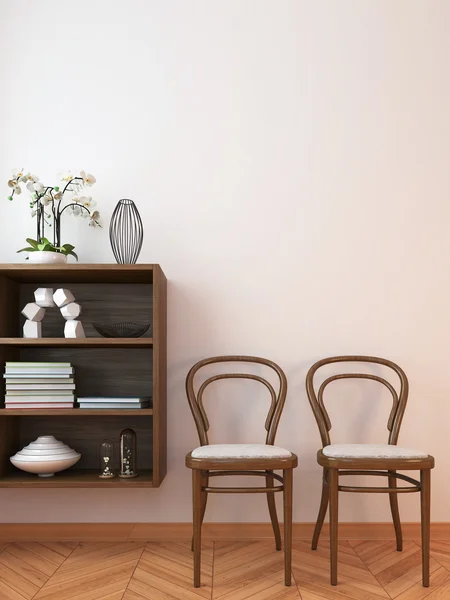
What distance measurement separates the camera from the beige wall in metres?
3.10

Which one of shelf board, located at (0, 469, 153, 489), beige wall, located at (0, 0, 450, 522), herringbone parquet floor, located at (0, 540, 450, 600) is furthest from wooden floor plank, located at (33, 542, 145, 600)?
shelf board, located at (0, 469, 153, 489)

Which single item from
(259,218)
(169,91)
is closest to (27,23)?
(169,91)

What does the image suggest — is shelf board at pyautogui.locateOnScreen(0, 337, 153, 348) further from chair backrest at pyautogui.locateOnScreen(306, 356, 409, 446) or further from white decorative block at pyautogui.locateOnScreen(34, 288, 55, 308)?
chair backrest at pyautogui.locateOnScreen(306, 356, 409, 446)

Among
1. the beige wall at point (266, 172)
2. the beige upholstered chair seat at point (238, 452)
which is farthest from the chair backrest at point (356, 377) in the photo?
the beige upholstered chair seat at point (238, 452)

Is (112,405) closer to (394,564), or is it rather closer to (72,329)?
(72,329)

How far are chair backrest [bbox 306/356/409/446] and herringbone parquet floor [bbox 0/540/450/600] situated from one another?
0.52 metres

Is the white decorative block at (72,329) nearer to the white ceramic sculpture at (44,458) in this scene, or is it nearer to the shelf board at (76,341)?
the shelf board at (76,341)

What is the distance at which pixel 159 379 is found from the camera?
2770mm

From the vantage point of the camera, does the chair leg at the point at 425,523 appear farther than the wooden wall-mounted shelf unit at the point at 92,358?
No

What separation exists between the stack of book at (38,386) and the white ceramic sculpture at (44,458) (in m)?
0.18

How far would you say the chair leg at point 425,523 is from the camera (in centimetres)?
245

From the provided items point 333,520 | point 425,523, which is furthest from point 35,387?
point 425,523

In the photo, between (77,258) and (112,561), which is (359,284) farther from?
(112,561)

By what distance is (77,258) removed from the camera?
3.10 m
